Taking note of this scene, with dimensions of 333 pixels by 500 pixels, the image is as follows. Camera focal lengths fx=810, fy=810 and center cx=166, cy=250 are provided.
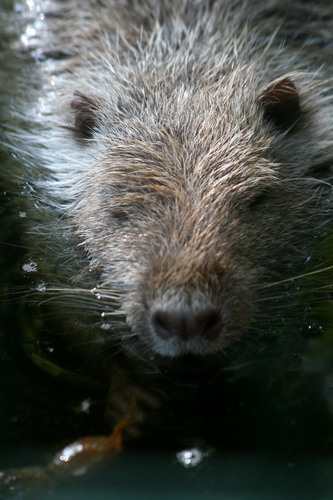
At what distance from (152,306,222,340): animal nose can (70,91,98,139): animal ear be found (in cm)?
177

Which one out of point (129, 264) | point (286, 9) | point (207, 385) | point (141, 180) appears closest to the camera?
point (207, 385)

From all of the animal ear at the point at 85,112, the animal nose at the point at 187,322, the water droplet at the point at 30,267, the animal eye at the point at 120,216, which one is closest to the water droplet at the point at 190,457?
the animal nose at the point at 187,322

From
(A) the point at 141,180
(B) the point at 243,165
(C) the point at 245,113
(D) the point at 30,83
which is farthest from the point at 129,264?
(D) the point at 30,83

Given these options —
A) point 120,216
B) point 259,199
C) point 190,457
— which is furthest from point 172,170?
point 190,457

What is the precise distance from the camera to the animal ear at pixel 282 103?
431 centimetres

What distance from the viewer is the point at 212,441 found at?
304 cm

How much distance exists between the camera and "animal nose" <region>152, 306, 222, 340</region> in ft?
10.0

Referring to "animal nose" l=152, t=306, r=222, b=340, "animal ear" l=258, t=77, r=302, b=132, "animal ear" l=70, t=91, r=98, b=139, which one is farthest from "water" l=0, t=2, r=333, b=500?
"animal ear" l=70, t=91, r=98, b=139

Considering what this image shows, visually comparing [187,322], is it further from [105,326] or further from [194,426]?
[105,326]

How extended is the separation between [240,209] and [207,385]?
93cm

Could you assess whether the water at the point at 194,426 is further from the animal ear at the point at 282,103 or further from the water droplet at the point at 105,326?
the animal ear at the point at 282,103

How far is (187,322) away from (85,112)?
194 centimetres

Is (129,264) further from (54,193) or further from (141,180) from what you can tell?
(54,193)

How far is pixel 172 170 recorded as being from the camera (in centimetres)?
394
